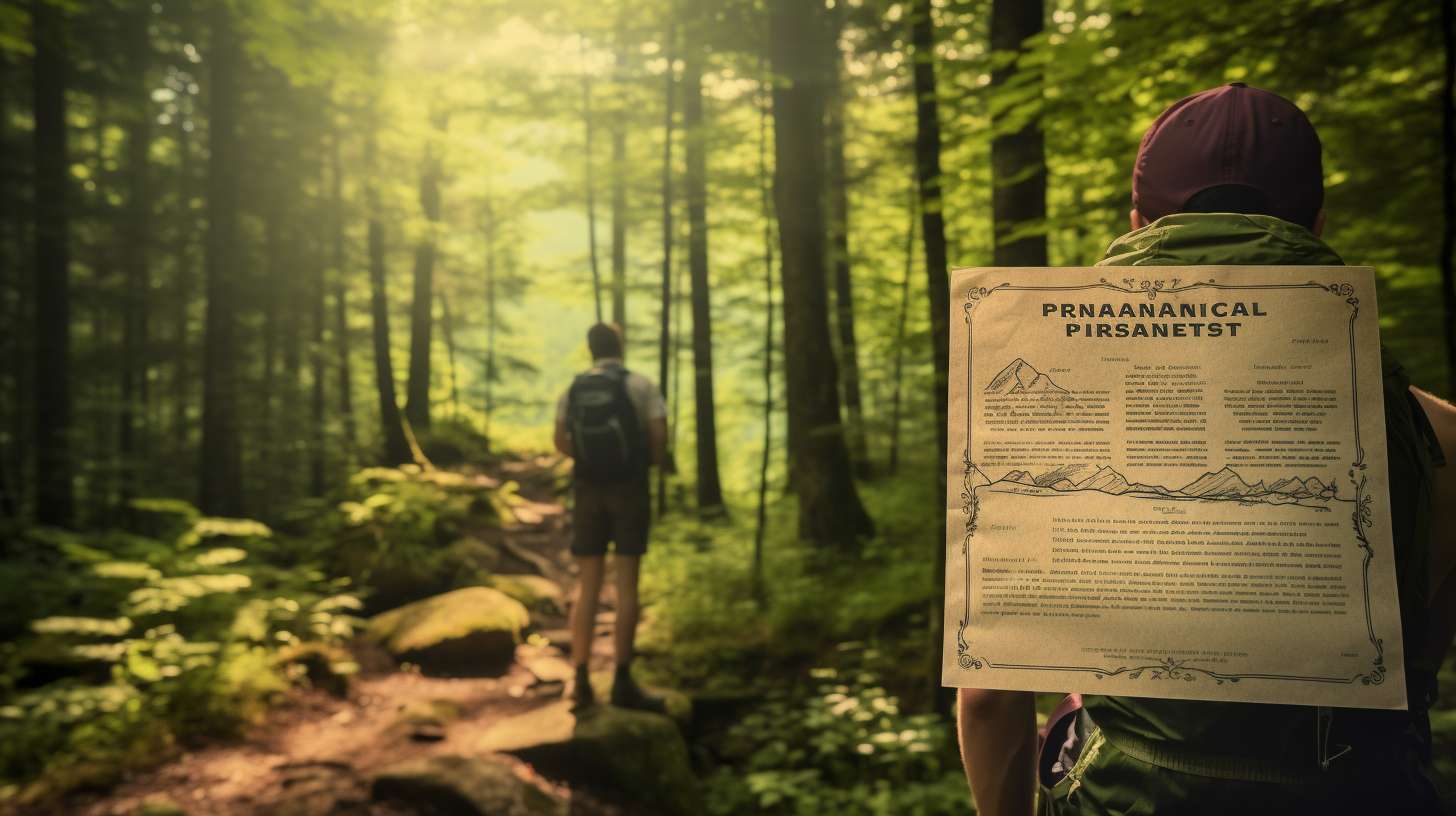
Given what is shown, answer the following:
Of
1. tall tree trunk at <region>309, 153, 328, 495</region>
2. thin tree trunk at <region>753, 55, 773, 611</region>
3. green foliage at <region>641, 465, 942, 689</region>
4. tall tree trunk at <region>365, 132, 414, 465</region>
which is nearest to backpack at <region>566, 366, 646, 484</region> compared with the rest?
green foliage at <region>641, 465, 942, 689</region>

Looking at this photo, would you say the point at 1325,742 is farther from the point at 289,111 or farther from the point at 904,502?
the point at 289,111

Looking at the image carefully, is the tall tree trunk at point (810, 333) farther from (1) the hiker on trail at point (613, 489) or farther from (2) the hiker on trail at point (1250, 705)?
(2) the hiker on trail at point (1250, 705)

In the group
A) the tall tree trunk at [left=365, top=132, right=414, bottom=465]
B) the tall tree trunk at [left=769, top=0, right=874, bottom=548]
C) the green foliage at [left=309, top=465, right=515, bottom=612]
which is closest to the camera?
the tall tree trunk at [left=769, top=0, right=874, bottom=548]

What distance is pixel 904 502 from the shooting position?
9477 mm

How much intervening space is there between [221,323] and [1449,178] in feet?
40.0

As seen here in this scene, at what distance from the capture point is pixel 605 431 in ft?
16.7

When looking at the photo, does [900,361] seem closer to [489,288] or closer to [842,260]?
[842,260]

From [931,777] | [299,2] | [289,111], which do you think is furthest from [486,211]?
[931,777]

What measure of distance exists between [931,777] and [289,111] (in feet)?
47.4

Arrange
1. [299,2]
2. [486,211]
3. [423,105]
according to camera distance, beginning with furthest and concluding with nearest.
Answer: [486,211], [423,105], [299,2]

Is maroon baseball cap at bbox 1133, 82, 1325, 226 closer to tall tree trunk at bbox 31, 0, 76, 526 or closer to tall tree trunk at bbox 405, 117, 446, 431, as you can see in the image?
tall tree trunk at bbox 31, 0, 76, 526

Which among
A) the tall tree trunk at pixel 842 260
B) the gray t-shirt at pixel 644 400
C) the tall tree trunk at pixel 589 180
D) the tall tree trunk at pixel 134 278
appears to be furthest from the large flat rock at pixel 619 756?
the tall tree trunk at pixel 134 278

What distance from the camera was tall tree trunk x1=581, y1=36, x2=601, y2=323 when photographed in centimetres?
1362

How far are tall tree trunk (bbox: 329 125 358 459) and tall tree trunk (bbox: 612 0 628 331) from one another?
5337 millimetres
